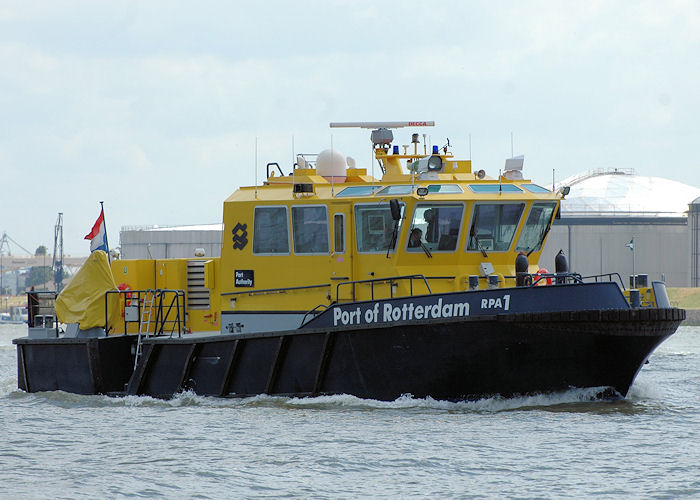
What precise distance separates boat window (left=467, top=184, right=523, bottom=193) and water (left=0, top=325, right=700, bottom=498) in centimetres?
288

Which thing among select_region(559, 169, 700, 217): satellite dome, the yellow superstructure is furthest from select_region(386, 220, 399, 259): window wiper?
select_region(559, 169, 700, 217): satellite dome

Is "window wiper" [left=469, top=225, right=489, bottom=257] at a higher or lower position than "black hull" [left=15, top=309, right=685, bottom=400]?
higher

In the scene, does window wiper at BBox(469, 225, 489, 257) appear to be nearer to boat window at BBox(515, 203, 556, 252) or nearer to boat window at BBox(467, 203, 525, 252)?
boat window at BBox(467, 203, 525, 252)

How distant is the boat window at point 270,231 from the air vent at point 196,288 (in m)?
1.72

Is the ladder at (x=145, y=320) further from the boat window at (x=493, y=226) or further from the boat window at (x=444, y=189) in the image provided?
the boat window at (x=493, y=226)

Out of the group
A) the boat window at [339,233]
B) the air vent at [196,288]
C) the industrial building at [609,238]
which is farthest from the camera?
the industrial building at [609,238]

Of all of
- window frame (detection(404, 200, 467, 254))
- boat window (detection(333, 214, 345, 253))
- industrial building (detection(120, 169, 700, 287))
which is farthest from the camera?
industrial building (detection(120, 169, 700, 287))

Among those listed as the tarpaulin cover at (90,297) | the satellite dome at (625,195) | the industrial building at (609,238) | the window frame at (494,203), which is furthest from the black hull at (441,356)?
the satellite dome at (625,195)

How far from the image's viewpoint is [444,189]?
1466cm

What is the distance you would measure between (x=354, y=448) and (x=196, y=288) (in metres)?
5.70

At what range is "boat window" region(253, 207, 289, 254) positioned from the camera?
600 inches

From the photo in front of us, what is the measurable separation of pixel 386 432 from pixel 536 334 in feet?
7.16

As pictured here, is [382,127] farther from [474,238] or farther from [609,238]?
[609,238]

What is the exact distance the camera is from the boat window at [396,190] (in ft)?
47.9
